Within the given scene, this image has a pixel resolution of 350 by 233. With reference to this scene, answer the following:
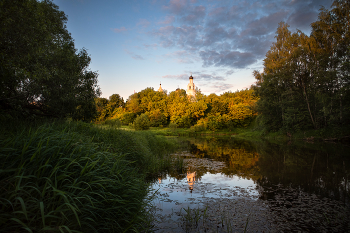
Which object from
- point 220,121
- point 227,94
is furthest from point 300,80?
point 227,94

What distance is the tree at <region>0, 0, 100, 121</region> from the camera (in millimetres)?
6211

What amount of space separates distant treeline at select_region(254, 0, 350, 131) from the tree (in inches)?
1096

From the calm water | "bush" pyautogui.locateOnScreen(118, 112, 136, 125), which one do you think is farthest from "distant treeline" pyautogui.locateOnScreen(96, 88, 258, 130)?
the calm water

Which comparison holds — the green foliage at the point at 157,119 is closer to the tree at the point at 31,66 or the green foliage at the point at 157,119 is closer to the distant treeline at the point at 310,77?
the distant treeline at the point at 310,77

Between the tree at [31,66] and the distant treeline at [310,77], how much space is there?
27849mm

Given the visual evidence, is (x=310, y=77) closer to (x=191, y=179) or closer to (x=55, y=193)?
(x=191, y=179)

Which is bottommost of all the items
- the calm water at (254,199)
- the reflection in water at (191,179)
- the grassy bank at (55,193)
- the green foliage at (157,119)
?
the reflection in water at (191,179)

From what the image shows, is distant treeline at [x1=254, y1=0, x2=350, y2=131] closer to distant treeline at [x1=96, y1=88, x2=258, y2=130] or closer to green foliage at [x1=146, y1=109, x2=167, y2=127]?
distant treeline at [x1=96, y1=88, x2=258, y2=130]

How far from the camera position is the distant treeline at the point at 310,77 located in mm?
24984

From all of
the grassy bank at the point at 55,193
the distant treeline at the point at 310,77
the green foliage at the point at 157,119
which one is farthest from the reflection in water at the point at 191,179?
Answer: the green foliage at the point at 157,119

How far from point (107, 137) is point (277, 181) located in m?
8.12

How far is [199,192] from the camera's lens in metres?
7.54

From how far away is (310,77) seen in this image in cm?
2905

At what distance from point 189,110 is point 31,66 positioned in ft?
182
